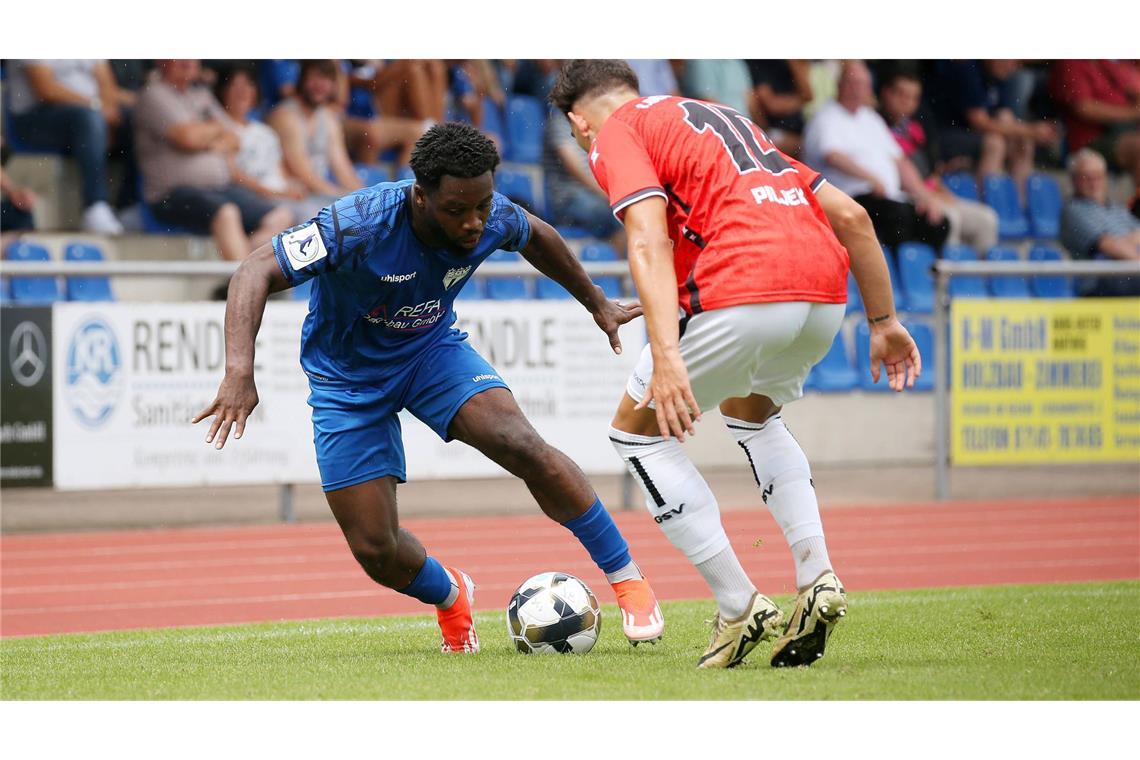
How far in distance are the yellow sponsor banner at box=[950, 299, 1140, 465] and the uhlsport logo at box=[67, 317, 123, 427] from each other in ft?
23.9

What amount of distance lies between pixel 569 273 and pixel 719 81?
10953 mm

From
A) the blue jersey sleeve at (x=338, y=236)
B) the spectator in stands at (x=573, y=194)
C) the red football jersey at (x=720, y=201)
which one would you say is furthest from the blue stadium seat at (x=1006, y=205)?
the blue jersey sleeve at (x=338, y=236)

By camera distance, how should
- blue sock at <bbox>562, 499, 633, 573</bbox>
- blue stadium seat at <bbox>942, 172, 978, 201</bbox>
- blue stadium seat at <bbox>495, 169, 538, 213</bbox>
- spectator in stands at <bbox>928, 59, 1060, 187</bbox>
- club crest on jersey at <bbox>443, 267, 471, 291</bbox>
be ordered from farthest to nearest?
1. spectator in stands at <bbox>928, 59, 1060, 187</bbox>
2. blue stadium seat at <bbox>942, 172, 978, 201</bbox>
3. blue stadium seat at <bbox>495, 169, 538, 213</bbox>
4. blue sock at <bbox>562, 499, 633, 573</bbox>
5. club crest on jersey at <bbox>443, 267, 471, 291</bbox>

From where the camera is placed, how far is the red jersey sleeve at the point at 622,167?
15.2 ft

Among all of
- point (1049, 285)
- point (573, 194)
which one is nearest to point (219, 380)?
point (573, 194)

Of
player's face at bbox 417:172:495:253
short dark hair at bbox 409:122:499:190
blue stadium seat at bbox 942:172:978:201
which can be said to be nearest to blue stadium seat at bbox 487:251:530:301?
blue stadium seat at bbox 942:172:978:201

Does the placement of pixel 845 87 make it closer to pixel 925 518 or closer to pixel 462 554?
pixel 925 518

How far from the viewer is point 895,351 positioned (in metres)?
5.11

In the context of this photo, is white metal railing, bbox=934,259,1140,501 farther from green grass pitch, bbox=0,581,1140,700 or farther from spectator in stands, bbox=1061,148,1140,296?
green grass pitch, bbox=0,581,1140,700

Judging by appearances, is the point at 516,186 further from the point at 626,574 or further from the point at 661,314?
the point at 661,314

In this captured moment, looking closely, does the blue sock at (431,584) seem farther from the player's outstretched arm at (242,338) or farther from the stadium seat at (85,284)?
the stadium seat at (85,284)

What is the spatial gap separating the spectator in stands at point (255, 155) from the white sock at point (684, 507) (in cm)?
984

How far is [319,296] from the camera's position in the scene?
18.9 ft

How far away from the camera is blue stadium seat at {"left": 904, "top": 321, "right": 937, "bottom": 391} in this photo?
14.6 meters
